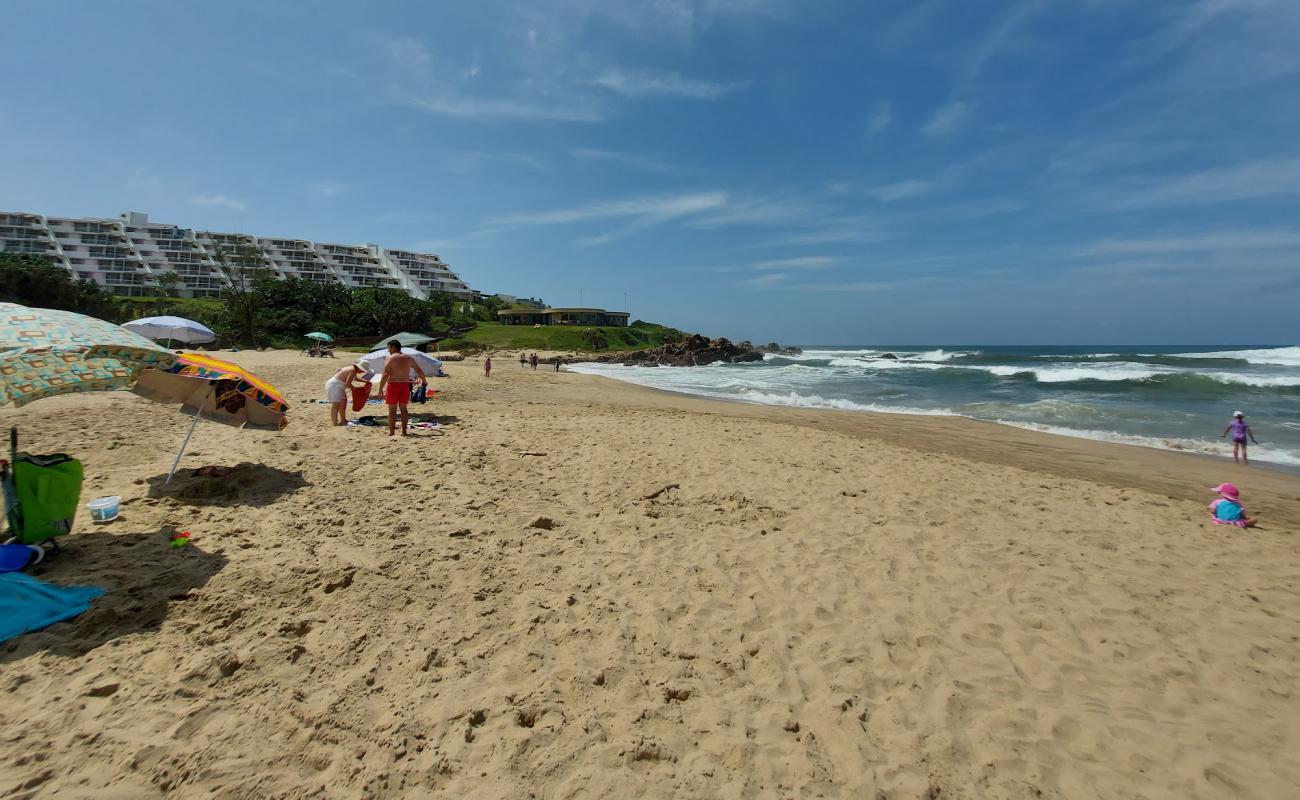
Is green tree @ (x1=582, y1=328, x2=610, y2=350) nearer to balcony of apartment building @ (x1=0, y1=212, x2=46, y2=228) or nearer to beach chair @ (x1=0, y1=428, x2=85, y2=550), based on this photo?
beach chair @ (x1=0, y1=428, x2=85, y2=550)

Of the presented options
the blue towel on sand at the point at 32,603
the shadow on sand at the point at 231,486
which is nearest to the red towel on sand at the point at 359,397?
the shadow on sand at the point at 231,486

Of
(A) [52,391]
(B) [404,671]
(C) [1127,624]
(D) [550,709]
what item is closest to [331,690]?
(B) [404,671]

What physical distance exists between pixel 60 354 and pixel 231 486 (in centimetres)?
269

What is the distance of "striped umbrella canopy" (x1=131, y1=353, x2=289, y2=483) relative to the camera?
19.0ft

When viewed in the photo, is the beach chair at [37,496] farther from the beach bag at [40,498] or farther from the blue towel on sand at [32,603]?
the blue towel on sand at [32,603]

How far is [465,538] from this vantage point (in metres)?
5.09

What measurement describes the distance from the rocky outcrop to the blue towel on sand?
47.8 metres

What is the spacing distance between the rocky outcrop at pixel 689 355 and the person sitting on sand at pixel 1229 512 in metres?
45.1

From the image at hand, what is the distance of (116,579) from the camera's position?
383 centimetres

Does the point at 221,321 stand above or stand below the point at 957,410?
above

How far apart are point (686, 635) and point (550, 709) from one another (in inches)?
45.5

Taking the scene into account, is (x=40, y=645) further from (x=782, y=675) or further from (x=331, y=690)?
(x=782, y=675)

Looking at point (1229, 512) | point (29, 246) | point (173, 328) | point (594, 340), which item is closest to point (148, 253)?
point (29, 246)

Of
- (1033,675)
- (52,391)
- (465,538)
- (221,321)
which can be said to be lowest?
(1033,675)
